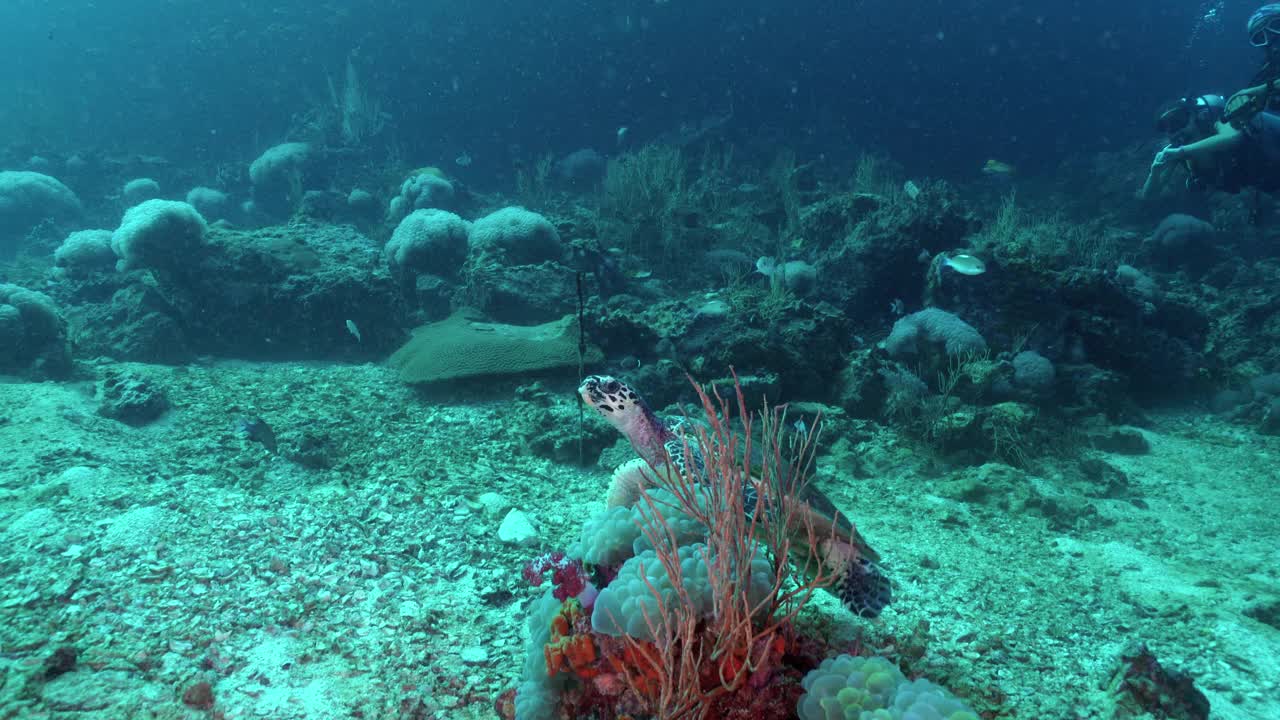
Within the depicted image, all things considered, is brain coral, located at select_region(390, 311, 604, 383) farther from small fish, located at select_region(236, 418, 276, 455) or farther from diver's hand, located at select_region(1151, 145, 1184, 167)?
diver's hand, located at select_region(1151, 145, 1184, 167)

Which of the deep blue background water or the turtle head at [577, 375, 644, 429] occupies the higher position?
the deep blue background water

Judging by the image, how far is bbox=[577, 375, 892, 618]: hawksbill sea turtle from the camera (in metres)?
2.36

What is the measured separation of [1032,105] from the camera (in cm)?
2995

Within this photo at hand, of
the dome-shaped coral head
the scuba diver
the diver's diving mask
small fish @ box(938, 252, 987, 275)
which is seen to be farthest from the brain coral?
the diver's diving mask

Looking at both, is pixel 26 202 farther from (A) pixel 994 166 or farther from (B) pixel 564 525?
(A) pixel 994 166

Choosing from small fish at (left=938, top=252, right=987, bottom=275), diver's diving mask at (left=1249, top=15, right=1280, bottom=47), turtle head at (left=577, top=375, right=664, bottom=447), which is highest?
diver's diving mask at (left=1249, top=15, right=1280, bottom=47)

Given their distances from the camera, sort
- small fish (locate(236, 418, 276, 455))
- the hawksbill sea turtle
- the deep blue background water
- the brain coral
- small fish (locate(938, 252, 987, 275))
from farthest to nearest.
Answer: the deep blue background water
small fish (locate(938, 252, 987, 275))
the brain coral
small fish (locate(236, 418, 276, 455))
the hawksbill sea turtle

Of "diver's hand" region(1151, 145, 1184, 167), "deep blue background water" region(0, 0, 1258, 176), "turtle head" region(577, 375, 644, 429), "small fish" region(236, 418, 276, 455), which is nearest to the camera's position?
"turtle head" region(577, 375, 644, 429)

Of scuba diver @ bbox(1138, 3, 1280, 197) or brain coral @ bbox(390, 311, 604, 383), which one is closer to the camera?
brain coral @ bbox(390, 311, 604, 383)

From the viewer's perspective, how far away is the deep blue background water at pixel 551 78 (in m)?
22.2

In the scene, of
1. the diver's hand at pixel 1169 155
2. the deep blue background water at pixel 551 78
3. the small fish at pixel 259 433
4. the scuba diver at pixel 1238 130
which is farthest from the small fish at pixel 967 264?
the deep blue background water at pixel 551 78

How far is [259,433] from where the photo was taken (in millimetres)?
4438

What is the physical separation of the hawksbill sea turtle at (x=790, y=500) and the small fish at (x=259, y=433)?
296cm

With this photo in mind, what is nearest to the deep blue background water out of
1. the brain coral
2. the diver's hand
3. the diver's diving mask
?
the diver's diving mask
